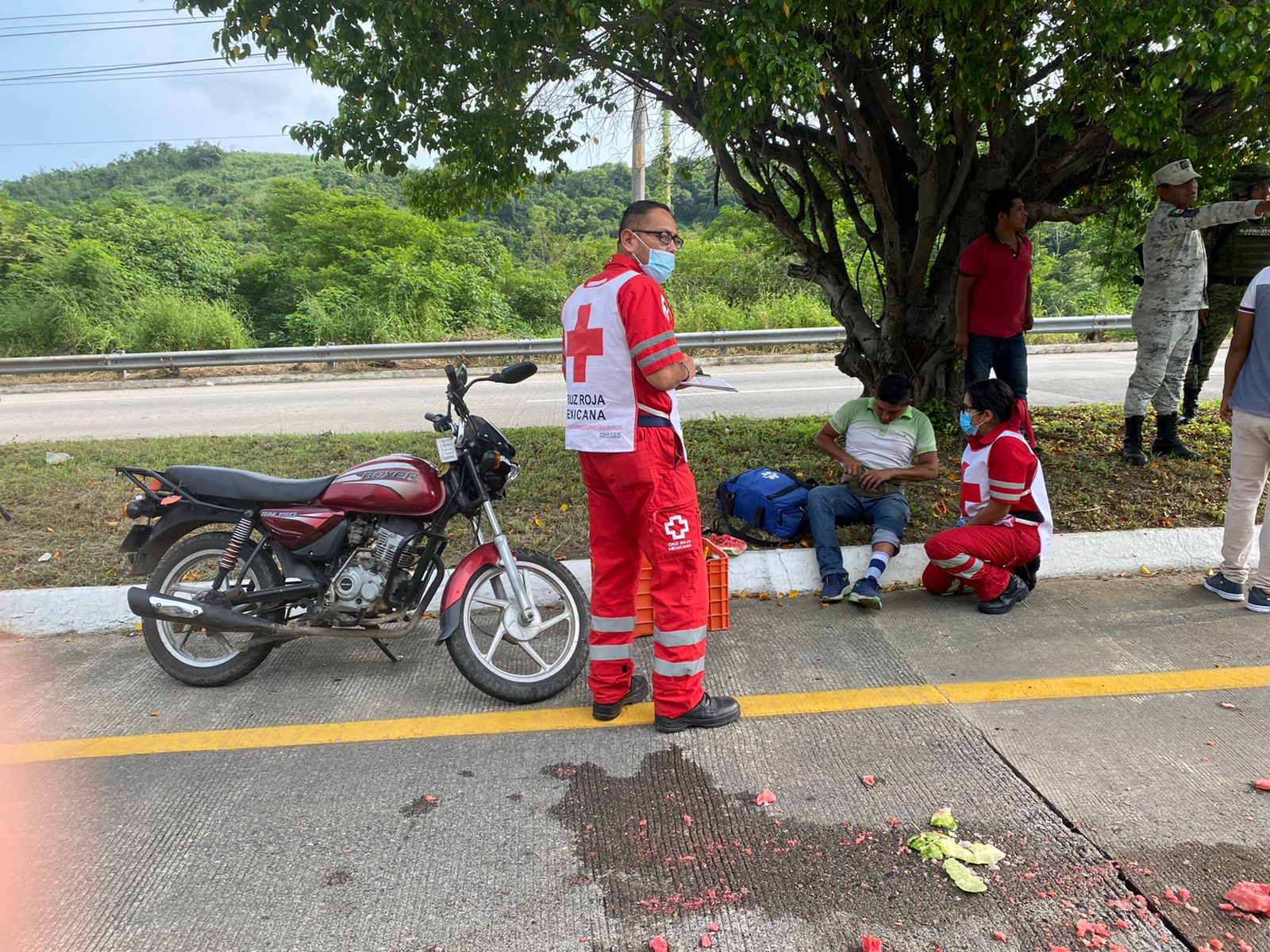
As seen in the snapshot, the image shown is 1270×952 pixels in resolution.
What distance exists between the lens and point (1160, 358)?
20.8 feet

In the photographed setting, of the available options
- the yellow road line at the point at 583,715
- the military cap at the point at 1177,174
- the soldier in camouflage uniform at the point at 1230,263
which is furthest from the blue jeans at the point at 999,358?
the yellow road line at the point at 583,715

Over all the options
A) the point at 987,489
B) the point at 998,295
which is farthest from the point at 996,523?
the point at 998,295

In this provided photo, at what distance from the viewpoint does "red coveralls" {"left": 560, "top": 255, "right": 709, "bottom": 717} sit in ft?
10.2

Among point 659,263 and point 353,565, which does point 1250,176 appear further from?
point 353,565

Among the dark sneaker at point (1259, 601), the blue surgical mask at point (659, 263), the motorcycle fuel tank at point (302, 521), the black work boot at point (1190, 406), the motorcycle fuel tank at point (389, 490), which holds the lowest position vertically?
the dark sneaker at point (1259, 601)

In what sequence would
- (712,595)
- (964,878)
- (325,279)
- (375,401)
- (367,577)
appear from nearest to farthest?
(964,878), (367,577), (712,595), (375,401), (325,279)

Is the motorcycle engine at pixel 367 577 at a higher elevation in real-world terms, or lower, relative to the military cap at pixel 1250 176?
lower

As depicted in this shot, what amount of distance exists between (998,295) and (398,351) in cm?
1292

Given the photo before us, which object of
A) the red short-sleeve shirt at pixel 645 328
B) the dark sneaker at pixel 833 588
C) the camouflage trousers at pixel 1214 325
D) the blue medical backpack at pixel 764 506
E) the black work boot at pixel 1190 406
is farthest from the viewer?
the black work boot at pixel 1190 406

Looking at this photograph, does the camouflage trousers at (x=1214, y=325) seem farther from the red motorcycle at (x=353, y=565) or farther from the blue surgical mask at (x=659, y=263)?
the red motorcycle at (x=353, y=565)

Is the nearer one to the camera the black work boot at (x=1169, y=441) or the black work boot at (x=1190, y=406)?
the black work boot at (x=1169, y=441)

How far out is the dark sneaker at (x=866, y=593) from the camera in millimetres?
4367

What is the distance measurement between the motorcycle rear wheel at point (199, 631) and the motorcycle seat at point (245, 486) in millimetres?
203

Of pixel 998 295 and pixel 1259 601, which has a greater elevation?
pixel 998 295
